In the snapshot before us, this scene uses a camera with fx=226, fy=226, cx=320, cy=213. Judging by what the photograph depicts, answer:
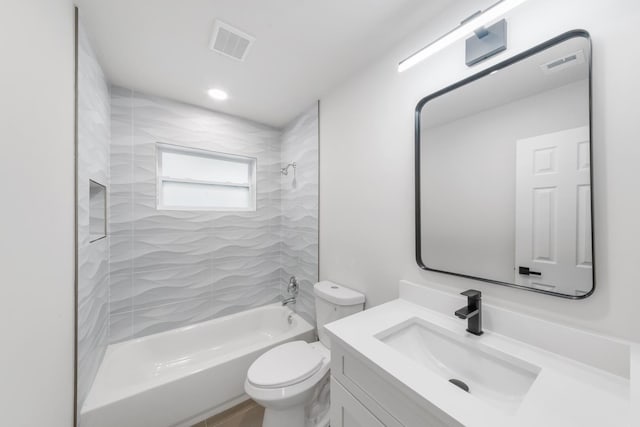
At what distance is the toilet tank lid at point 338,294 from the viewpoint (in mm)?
1520

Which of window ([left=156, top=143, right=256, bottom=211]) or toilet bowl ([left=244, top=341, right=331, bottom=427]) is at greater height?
window ([left=156, top=143, right=256, bottom=211])

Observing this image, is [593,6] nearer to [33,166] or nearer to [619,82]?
[619,82]

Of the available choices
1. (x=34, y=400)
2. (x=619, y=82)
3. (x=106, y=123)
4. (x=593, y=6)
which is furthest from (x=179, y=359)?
(x=593, y=6)

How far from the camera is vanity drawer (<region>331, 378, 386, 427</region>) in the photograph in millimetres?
803

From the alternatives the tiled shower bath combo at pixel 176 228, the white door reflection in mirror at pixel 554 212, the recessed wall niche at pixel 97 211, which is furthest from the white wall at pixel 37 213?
the white door reflection in mirror at pixel 554 212

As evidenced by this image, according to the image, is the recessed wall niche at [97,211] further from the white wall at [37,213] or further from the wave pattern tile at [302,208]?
the wave pattern tile at [302,208]

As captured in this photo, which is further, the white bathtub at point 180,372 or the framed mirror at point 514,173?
the white bathtub at point 180,372

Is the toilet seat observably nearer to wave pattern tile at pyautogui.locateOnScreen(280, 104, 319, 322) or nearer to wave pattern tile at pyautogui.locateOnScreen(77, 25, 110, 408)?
wave pattern tile at pyautogui.locateOnScreen(280, 104, 319, 322)

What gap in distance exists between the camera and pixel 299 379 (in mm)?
1295

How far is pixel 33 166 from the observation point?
2.66 feet

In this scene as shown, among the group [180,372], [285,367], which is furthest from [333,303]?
[180,372]

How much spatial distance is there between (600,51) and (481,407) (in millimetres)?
1165

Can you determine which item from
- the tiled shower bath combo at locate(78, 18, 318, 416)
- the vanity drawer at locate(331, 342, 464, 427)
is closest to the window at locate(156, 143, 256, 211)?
the tiled shower bath combo at locate(78, 18, 318, 416)

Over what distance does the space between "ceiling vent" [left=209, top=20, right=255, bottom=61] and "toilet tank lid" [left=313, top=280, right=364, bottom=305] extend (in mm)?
1698
